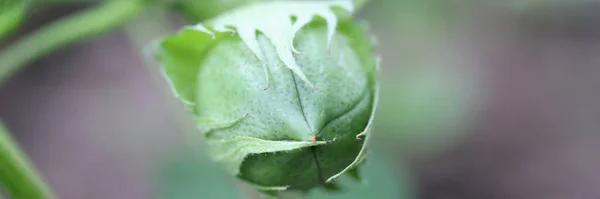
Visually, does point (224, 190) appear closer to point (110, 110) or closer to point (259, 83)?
point (110, 110)

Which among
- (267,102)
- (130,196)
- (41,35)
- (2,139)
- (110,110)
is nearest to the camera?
(267,102)

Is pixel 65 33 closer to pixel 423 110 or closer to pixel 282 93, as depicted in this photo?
pixel 282 93

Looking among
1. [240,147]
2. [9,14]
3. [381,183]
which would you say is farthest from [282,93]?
[381,183]

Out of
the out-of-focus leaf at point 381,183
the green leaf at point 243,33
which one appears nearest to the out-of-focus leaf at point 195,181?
the out-of-focus leaf at point 381,183

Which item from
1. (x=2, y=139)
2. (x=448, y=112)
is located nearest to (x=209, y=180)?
(x=448, y=112)

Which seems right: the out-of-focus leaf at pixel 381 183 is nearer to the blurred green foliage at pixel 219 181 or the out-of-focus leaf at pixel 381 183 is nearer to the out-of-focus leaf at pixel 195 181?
the blurred green foliage at pixel 219 181
